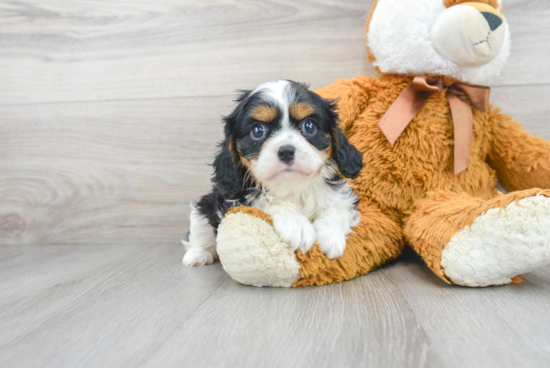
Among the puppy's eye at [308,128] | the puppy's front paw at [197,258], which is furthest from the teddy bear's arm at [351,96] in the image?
the puppy's front paw at [197,258]

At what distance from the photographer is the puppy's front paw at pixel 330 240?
1.24 metres

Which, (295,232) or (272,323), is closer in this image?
(272,323)

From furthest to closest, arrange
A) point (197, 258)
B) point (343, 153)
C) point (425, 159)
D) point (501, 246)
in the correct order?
point (197, 258), point (425, 159), point (343, 153), point (501, 246)

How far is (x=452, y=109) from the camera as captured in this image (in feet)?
4.88

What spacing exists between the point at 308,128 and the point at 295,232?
0.33 metres

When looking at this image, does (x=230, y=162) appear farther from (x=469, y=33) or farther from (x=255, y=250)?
(x=469, y=33)

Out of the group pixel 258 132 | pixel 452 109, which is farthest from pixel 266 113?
pixel 452 109

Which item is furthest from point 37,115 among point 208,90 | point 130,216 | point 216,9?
point 216,9

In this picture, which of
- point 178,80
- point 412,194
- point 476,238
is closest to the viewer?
point 476,238

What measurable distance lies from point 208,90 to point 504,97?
1.38 m

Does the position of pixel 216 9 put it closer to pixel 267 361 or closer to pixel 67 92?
pixel 67 92

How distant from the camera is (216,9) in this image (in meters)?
1.97

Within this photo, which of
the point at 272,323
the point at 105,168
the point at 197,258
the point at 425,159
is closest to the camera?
the point at 272,323

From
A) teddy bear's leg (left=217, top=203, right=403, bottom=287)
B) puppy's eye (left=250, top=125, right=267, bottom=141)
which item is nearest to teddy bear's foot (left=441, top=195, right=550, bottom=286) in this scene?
teddy bear's leg (left=217, top=203, right=403, bottom=287)
